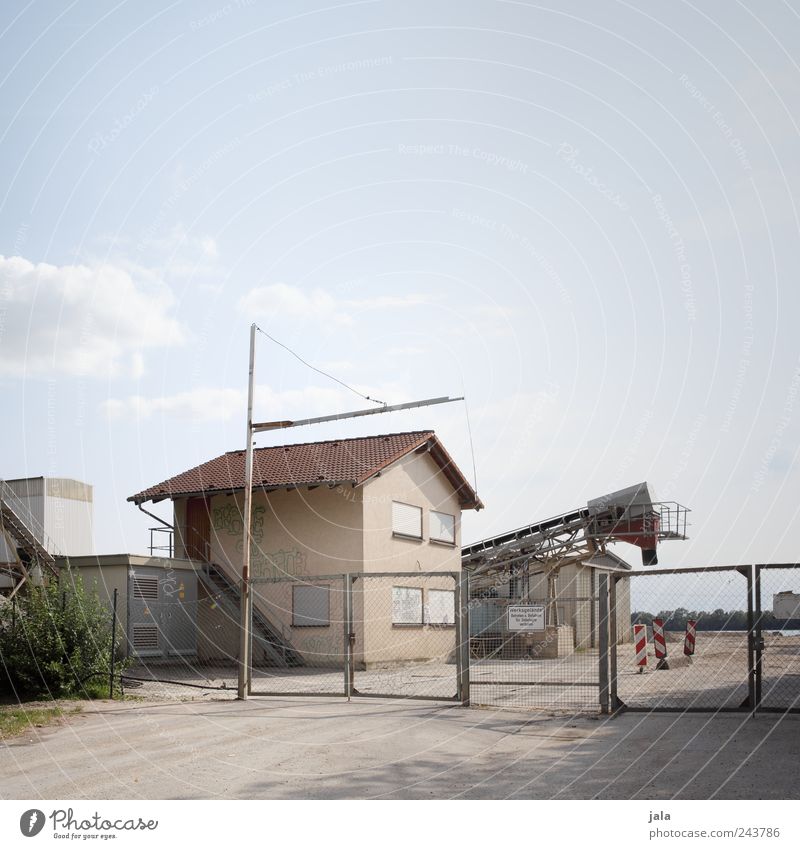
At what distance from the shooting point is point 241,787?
873 cm

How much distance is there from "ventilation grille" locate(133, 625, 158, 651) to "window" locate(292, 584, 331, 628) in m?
4.14

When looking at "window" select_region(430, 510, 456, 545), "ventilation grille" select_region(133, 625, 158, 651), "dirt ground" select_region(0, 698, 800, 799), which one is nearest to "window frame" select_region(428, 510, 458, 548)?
"window" select_region(430, 510, 456, 545)

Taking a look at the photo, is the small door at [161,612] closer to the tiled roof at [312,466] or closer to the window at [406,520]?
the tiled roof at [312,466]

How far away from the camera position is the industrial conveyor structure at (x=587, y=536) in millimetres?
32156

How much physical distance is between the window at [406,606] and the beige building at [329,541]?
0.10 feet

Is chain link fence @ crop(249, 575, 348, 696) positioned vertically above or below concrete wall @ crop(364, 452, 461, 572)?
below

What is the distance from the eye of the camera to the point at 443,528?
106 feet

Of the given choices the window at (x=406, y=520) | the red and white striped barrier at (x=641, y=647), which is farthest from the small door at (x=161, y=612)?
the red and white striped barrier at (x=641, y=647)

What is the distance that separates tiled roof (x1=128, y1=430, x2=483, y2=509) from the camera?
27.7m

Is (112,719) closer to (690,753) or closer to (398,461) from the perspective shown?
(690,753)

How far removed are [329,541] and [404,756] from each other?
57.1 feet

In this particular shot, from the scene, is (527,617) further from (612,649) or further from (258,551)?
(258,551)

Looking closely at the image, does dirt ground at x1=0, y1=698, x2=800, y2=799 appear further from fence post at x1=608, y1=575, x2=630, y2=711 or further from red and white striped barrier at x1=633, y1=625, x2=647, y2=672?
red and white striped barrier at x1=633, y1=625, x2=647, y2=672

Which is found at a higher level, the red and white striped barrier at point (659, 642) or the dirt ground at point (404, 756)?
the dirt ground at point (404, 756)
